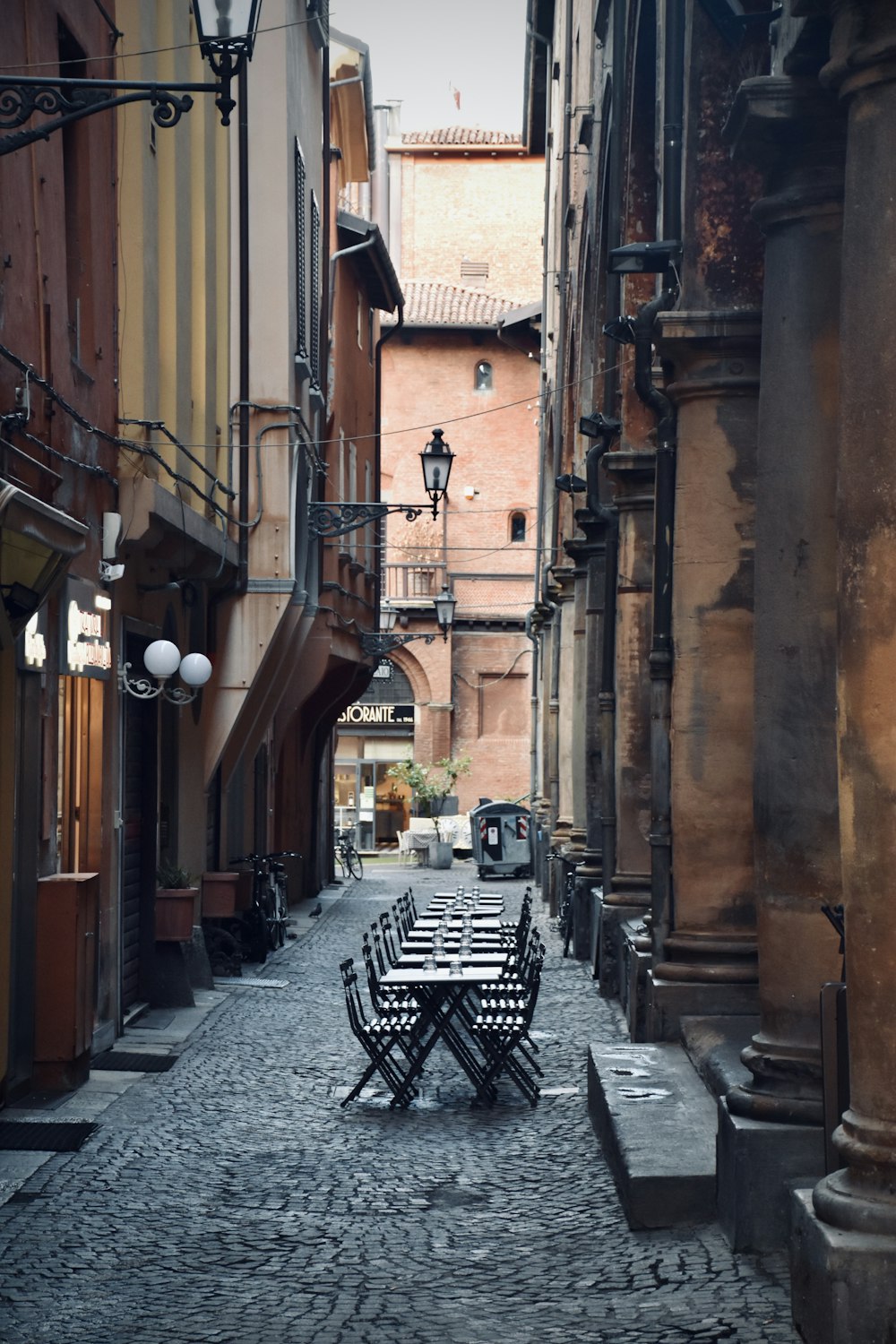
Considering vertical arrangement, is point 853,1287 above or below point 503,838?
above

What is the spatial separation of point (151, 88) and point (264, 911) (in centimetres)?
1239

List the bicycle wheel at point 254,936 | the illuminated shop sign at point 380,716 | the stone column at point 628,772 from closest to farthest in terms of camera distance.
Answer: the stone column at point 628,772, the bicycle wheel at point 254,936, the illuminated shop sign at point 380,716

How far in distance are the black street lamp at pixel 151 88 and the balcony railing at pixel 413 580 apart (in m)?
41.2

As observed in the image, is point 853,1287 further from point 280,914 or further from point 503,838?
point 503,838

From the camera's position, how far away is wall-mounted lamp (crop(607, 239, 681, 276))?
10.6 metres

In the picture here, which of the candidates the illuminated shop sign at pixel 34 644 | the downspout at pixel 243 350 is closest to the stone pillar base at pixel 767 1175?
the illuminated shop sign at pixel 34 644

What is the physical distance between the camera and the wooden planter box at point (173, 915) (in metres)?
14.0

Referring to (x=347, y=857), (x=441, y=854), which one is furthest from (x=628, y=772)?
(x=441, y=854)

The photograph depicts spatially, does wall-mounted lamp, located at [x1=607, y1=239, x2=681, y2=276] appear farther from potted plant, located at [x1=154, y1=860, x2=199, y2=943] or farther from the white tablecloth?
the white tablecloth

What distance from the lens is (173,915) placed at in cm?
1401

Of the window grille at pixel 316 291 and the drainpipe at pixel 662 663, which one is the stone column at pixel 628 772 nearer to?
the drainpipe at pixel 662 663

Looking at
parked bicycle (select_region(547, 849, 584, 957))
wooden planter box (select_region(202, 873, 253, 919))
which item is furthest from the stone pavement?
parked bicycle (select_region(547, 849, 584, 957))

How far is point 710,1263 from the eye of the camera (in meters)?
6.23

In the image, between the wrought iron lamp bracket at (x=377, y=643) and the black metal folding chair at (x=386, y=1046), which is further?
the wrought iron lamp bracket at (x=377, y=643)
